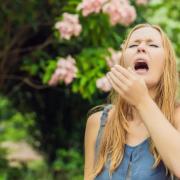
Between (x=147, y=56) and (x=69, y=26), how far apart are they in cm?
283

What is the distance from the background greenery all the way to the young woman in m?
2.81

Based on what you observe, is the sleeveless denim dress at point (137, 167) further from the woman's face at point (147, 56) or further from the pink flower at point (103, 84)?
the pink flower at point (103, 84)

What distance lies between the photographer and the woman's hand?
279 cm

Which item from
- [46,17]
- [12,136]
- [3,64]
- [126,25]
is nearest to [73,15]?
[126,25]

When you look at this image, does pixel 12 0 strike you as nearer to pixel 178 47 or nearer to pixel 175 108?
pixel 178 47

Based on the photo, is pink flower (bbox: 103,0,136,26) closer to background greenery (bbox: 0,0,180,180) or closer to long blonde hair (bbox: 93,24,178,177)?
background greenery (bbox: 0,0,180,180)

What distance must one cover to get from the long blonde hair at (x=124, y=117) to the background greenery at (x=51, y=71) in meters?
2.81

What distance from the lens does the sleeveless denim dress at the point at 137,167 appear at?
2.93 m

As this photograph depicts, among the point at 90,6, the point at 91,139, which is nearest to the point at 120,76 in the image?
the point at 91,139

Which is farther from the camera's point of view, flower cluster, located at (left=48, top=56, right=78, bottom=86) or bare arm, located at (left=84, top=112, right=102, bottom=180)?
flower cluster, located at (left=48, top=56, right=78, bottom=86)

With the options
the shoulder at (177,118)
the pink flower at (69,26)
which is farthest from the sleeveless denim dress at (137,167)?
the pink flower at (69,26)

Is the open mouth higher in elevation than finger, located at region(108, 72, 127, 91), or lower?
higher

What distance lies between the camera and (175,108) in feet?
10.0

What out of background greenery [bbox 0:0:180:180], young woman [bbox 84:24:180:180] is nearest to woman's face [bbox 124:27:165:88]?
young woman [bbox 84:24:180:180]
